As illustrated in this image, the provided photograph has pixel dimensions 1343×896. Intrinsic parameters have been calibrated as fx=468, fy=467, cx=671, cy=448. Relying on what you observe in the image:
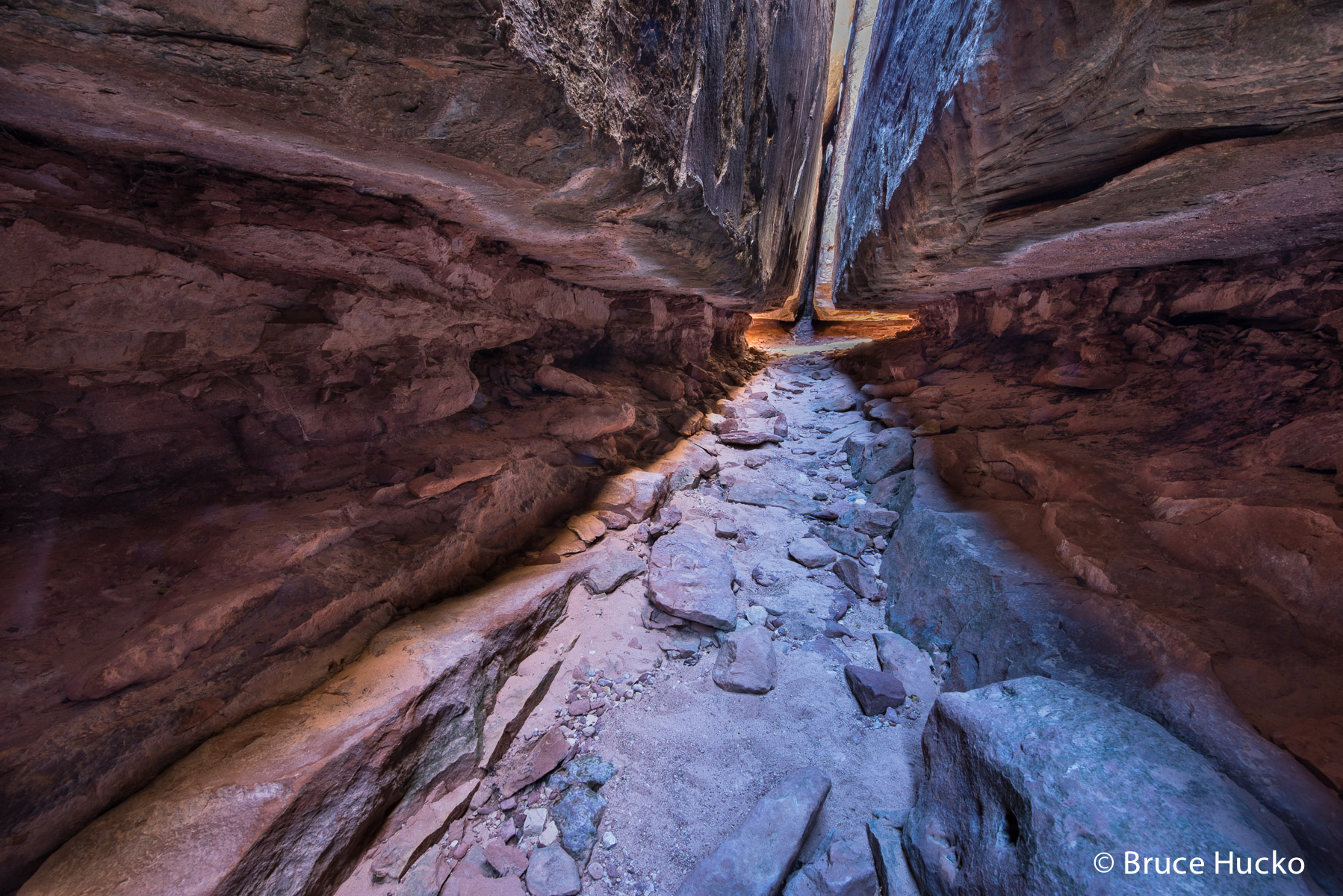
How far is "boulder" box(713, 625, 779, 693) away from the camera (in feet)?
6.72

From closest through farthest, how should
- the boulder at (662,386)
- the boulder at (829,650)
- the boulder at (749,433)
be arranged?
the boulder at (829,650) < the boulder at (749,433) < the boulder at (662,386)

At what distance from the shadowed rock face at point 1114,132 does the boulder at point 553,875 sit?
2.88 meters

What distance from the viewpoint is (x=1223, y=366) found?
9.41ft

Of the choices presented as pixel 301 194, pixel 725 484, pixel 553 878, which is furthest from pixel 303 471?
pixel 725 484

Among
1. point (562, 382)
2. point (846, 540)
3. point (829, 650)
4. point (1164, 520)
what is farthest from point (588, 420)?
point (1164, 520)

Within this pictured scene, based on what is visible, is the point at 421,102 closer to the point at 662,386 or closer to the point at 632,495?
the point at 632,495

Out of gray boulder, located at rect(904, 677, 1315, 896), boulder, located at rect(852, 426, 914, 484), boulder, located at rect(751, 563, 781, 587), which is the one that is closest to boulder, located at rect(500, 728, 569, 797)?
gray boulder, located at rect(904, 677, 1315, 896)

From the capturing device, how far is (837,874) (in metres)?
1.39

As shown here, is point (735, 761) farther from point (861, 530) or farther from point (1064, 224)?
point (1064, 224)

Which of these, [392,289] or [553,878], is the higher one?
[392,289]

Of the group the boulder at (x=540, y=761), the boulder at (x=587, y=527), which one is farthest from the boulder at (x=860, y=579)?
the boulder at (x=540, y=761)

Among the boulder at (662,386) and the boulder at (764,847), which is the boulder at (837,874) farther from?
the boulder at (662,386)

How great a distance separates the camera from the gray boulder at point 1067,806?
41.6 inches

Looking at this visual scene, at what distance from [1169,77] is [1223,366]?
2.55m
